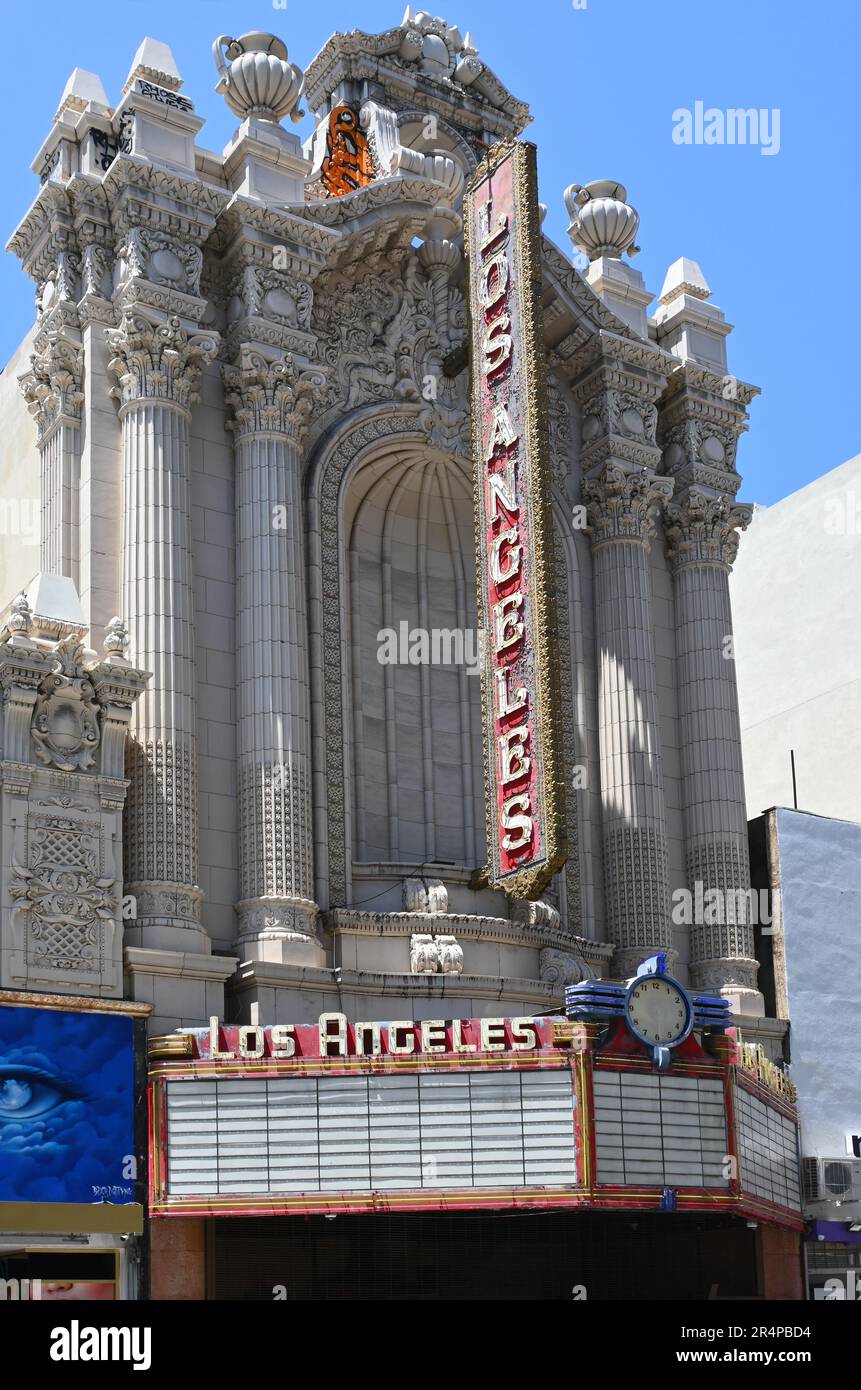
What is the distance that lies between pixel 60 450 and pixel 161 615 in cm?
319

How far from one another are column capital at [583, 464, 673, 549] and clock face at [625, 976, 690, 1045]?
10153mm

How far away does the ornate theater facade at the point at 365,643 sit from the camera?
25875 millimetres

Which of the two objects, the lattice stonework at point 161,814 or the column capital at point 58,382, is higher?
the column capital at point 58,382

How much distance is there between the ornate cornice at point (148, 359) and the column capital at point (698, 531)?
31.8ft

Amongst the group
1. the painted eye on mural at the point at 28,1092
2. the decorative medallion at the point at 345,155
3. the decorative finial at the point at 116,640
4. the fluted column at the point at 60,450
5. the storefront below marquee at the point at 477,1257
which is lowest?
the storefront below marquee at the point at 477,1257

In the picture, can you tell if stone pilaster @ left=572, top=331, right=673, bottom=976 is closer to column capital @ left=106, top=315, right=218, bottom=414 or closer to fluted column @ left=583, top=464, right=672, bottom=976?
fluted column @ left=583, top=464, right=672, bottom=976

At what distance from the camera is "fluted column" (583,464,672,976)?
32594 millimetres

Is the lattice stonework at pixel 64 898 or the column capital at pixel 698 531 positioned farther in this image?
the column capital at pixel 698 531

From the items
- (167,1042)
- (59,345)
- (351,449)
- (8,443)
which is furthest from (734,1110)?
(8,443)

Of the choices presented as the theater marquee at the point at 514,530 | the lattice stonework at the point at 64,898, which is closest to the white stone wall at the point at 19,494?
the lattice stonework at the point at 64,898

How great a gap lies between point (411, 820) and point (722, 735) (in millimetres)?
5793

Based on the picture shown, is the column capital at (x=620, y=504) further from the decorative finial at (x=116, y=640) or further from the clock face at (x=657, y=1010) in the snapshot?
the clock face at (x=657, y=1010)

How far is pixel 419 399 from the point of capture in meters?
32.9

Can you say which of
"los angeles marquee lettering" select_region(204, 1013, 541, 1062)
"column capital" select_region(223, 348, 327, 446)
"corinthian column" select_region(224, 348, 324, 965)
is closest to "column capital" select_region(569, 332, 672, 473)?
"corinthian column" select_region(224, 348, 324, 965)
